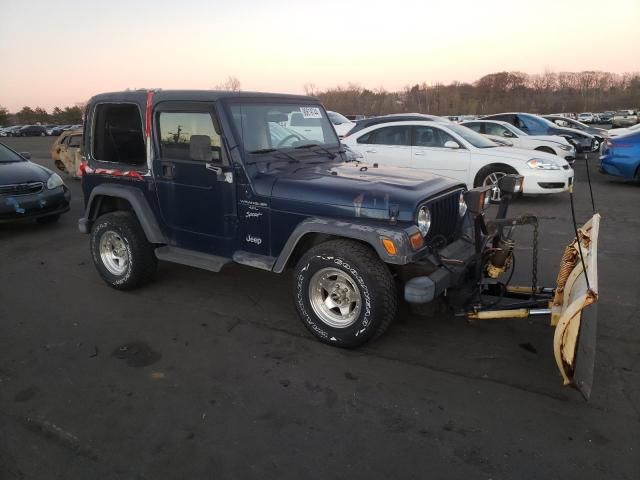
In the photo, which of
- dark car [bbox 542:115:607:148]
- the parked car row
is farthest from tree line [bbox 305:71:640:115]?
dark car [bbox 542:115:607:148]

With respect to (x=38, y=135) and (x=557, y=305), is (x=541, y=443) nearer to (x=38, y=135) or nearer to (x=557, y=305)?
(x=557, y=305)

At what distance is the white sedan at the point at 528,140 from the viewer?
1298cm

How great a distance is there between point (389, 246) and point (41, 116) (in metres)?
86.2

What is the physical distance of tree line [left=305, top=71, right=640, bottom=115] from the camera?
70.0 m

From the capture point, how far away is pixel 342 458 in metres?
2.64

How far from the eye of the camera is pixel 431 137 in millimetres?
9438

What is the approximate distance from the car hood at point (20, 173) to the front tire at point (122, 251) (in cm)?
340

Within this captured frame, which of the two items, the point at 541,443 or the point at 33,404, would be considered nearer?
the point at 541,443

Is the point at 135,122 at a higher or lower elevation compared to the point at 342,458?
higher

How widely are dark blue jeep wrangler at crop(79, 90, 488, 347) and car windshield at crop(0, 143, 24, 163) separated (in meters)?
4.23

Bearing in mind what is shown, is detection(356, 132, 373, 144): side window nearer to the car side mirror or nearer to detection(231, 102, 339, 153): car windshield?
detection(231, 102, 339, 153): car windshield

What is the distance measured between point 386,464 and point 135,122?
3888 mm

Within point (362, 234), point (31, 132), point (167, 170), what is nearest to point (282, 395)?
point (362, 234)

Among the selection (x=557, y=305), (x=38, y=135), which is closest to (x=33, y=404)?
(x=557, y=305)
